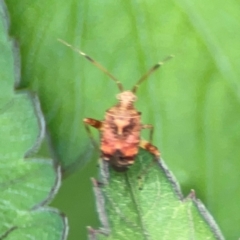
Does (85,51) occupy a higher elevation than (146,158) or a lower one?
higher

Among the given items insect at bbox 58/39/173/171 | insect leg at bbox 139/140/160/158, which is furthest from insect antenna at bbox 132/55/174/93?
insect leg at bbox 139/140/160/158

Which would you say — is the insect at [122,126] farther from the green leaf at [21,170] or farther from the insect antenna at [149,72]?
the green leaf at [21,170]

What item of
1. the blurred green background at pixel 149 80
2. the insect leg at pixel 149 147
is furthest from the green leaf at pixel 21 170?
the insect leg at pixel 149 147

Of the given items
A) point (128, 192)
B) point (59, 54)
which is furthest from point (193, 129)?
point (59, 54)

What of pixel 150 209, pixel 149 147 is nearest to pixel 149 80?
pixel 149 147

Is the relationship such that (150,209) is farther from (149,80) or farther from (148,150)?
(149,80)

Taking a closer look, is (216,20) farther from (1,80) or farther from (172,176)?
(1,80)
